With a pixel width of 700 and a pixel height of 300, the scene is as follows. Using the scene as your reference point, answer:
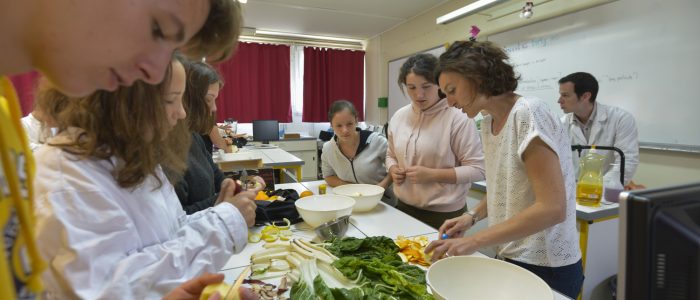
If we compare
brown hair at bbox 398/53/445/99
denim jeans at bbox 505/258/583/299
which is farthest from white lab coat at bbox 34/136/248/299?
brown hair at bbox 398/53/445/99

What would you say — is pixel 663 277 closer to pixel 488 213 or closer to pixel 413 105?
pixel 488 213

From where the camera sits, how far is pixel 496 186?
1.37m

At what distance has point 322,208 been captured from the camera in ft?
5.68

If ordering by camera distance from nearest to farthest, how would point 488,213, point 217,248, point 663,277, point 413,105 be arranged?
point 663,277, point 217,248, point 488,213, point 413,105

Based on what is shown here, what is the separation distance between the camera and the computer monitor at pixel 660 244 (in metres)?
0.39

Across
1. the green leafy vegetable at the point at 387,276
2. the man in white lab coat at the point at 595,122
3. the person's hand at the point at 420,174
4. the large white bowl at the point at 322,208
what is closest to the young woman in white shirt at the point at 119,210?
the green leafy vegetable at the point at 387,276

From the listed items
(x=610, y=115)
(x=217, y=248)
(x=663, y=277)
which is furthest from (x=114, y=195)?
(x=610, y=115)

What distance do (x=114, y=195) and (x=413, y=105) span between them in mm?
1704

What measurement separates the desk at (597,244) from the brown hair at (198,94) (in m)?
2.14

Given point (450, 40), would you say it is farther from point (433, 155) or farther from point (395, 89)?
point (433, 155)

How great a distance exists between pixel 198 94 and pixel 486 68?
1307mm

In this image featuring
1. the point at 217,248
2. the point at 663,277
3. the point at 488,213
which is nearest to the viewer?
the point at 663,277

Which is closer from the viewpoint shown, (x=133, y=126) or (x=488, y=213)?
(x=133, y=126)

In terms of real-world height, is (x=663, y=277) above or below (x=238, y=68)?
below
